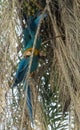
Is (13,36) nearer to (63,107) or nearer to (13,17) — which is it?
(13,17)

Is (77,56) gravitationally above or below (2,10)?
below

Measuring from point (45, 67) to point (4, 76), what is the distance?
14 centimetres

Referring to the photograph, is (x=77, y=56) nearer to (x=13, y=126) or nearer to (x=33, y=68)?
(x=33, y=68)

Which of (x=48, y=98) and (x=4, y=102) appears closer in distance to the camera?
(x=4, y=102)

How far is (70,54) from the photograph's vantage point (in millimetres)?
975

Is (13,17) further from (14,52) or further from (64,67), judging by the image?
(64,67)

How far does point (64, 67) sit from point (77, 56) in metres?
0.05

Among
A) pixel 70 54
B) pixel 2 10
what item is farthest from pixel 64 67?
pixel 2 10

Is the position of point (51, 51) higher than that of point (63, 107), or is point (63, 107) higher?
point (51, 51)

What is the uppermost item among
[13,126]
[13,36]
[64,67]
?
[13,36]

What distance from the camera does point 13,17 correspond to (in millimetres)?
1019

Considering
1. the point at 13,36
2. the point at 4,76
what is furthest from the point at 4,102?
the point at 13,36

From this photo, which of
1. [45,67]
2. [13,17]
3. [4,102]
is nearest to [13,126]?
[4,102]

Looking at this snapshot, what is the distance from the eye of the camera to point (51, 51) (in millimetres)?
1052
